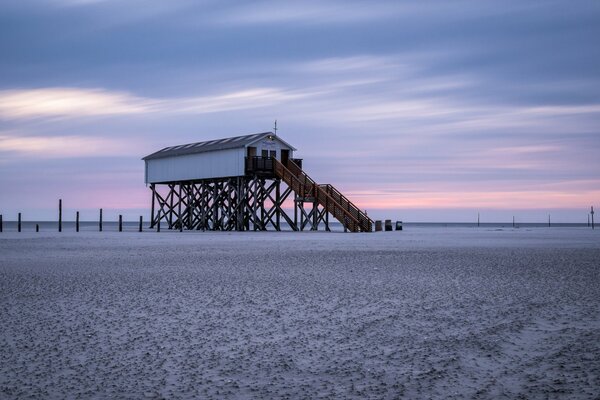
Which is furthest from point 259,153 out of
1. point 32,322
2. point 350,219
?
point 32,322

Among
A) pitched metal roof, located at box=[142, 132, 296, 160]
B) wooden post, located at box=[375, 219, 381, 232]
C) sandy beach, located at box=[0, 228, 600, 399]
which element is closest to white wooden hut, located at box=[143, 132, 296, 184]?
pitched metal roof, located at box=[142, 132, 296, 160]

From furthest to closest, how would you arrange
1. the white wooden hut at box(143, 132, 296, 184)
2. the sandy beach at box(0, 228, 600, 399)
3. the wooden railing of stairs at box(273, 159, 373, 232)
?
the white wooden hut at box(143, 132, 296, 184) → the wooden railing of stairs at box(273, 159, 373, 232) → the sandy beach at box(0, 228, 600, 399)

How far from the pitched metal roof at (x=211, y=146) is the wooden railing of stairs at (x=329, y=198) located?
2256 millimetres

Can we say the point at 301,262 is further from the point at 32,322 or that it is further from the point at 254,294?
the point at 32,322

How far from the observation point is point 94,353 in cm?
696

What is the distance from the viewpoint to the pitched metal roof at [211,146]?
51.5 meters

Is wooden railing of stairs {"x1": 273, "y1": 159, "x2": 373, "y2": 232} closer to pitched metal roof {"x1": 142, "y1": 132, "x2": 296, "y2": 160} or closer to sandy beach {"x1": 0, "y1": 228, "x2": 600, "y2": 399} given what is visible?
pitched metal roof {"x1": 142, "y1": 132, "x2": 296, "y2": 160}

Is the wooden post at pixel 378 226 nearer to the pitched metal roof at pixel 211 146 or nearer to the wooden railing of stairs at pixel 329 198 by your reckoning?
the wooden railing of stairs at pixel 329 198

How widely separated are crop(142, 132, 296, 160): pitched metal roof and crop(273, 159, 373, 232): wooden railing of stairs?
7.40 ft

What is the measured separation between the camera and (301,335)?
7914mm

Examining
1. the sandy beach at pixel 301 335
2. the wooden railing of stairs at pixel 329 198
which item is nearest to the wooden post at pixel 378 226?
the wooden railing of stairs at pixel 329 198

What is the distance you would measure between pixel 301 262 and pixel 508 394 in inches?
495

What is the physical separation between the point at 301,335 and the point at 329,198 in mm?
39631

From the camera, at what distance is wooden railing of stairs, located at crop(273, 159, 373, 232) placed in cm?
4659
